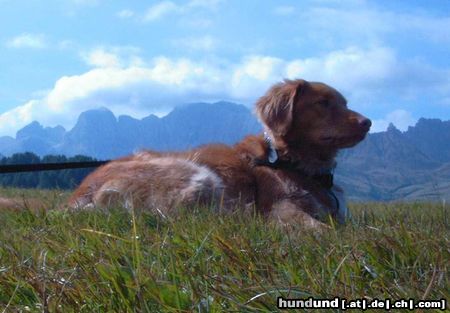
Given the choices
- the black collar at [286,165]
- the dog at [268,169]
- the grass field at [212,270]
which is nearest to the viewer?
the grass field at [212,270]

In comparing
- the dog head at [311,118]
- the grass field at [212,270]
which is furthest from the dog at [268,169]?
the grass field at [212,270]

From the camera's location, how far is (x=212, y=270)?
98.4 inches

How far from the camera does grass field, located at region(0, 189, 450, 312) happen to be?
6.57 ft

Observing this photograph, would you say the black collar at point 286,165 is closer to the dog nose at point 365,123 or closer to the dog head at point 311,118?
the dog head at point 311,118

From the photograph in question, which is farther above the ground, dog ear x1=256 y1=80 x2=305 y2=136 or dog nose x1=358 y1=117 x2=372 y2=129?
dog ear x1=256 y1=80 x2=305 y2=136

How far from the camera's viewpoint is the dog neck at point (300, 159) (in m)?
6.38

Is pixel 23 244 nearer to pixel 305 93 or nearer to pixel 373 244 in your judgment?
pixel 373 244

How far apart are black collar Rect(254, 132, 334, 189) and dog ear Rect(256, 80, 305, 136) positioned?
0.59ft

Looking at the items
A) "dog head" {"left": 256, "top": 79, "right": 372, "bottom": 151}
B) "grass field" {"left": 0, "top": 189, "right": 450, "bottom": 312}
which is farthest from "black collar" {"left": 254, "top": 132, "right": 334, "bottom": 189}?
"grass field" {"left": 0, "top": 189, "right": 450, "bottom": 312}

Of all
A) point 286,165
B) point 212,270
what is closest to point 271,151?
point 286,165

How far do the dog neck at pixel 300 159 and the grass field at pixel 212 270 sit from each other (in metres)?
2.88

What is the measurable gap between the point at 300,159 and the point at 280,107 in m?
0.57

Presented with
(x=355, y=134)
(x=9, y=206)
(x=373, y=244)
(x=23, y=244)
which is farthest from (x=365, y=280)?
(x=355, y=134)

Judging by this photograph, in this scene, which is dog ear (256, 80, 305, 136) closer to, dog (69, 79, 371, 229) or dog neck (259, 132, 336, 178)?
dog (69, 79, 371, 229)
